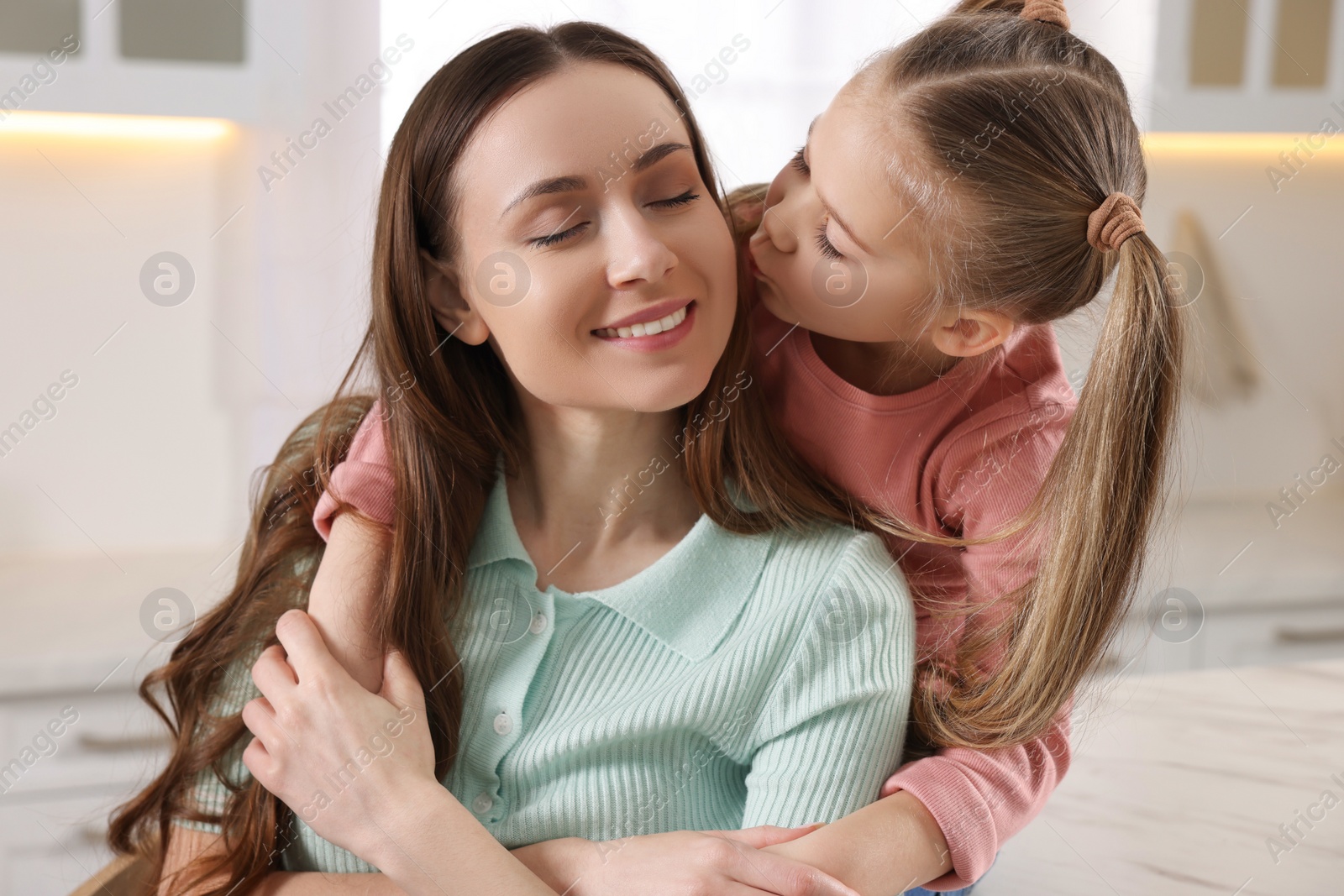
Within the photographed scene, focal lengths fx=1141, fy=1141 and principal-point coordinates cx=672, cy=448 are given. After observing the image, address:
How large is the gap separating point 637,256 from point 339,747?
0.52 m

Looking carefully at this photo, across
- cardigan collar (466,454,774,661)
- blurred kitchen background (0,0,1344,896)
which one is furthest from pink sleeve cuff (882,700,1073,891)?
blurred kitchen background (0,0,1344,896)

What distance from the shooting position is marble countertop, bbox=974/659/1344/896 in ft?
4.02

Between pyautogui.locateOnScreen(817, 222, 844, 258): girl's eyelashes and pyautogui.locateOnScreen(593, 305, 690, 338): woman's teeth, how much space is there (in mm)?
166

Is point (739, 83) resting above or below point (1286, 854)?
above

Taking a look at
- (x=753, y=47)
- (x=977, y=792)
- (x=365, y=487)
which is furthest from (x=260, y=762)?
(x=753, y=47)

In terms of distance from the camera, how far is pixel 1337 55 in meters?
2.91

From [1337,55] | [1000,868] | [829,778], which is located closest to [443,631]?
[829,778]

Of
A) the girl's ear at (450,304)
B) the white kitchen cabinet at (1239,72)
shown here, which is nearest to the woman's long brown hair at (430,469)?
the girl's ear at (450,304)

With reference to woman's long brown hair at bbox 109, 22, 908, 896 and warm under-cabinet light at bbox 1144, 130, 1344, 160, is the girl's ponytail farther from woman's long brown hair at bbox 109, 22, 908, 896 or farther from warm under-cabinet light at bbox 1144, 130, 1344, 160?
warm under-cabinet light at bbox 1144, 130, 1344, 160

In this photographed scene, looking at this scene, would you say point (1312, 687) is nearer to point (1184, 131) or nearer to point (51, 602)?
point (1184, 131)

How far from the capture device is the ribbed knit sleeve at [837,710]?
1.07m

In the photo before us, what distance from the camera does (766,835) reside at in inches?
40.1

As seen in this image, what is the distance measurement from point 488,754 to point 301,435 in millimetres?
545

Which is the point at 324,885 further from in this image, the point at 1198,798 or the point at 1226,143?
the point at 1226,143
